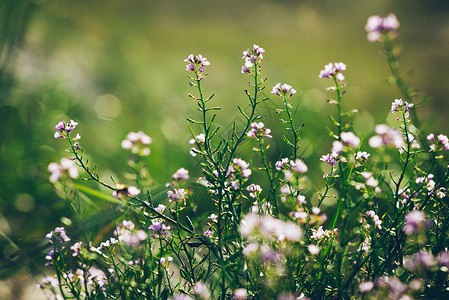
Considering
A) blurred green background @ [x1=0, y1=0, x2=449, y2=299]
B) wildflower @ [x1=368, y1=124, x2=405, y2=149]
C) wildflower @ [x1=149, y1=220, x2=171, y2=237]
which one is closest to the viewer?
wildflower @ [x1=368, y1=124, x2=405, y2=149]

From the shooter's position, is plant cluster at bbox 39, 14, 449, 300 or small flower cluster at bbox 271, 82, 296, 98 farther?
small flower cluster at bbox 271, 82, 296, 98

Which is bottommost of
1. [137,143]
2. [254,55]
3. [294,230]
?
[294,230]

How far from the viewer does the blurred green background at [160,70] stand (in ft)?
6.53

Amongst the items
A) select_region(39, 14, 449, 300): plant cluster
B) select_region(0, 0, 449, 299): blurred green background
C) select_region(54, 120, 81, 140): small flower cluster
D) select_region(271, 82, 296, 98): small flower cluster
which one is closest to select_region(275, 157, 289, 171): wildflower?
select_region(39, 14, 449, 300): plant cluster

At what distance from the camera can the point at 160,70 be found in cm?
334

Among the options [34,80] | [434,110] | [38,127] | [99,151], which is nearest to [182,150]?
[99,151]

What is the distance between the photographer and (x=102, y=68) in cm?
313

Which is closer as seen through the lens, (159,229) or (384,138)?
(384,138)

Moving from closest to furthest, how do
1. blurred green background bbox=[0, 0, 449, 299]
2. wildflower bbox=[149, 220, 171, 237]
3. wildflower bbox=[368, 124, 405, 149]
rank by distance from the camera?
1. wildflower bbox=[368, 124, 405, 149]
2. wildflower bbox=[149, 220, 171, 237]
3. blurred green background bbox=[0, 0, 449, 299]

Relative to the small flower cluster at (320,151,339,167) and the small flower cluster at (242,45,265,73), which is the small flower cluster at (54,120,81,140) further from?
the small flower cluster at (320,151,339,167)

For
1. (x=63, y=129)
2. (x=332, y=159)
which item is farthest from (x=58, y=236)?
(x=332, y=159)

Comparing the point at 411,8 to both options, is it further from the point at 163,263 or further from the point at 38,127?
the point at 163,263

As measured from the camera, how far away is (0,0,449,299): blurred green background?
1.99 meters

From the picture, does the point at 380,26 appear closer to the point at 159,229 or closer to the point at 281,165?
the point at 281,165
